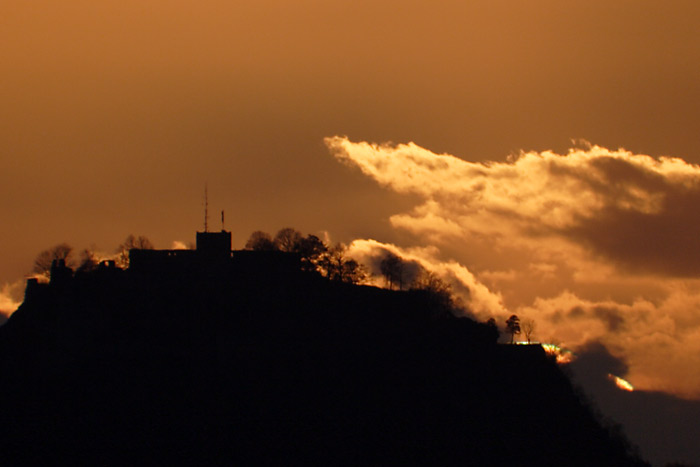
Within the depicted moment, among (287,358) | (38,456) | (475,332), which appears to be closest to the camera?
(38,456)

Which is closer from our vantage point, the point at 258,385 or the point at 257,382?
the point at 258,385

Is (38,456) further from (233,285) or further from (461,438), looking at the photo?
(461,438)

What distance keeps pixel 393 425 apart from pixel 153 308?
2523 cm

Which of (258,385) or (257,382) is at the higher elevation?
(257,382)

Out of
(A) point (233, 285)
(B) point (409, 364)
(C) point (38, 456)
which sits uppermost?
(A) point (233, 285)

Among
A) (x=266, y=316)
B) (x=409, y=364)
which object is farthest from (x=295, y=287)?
(x=409, y=364)

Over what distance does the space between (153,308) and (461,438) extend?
103 ft

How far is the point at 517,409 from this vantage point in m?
124

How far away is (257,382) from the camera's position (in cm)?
12044

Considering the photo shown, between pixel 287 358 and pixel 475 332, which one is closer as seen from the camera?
pixel 287 358

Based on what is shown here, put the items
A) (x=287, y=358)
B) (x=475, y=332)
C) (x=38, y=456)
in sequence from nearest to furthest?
(x=38, y=456) → (x=287, y=358) → (x=475, y=332)

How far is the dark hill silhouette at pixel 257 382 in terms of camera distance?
115 metres

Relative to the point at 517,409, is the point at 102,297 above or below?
above

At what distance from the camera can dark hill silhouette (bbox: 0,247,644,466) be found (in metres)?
115
